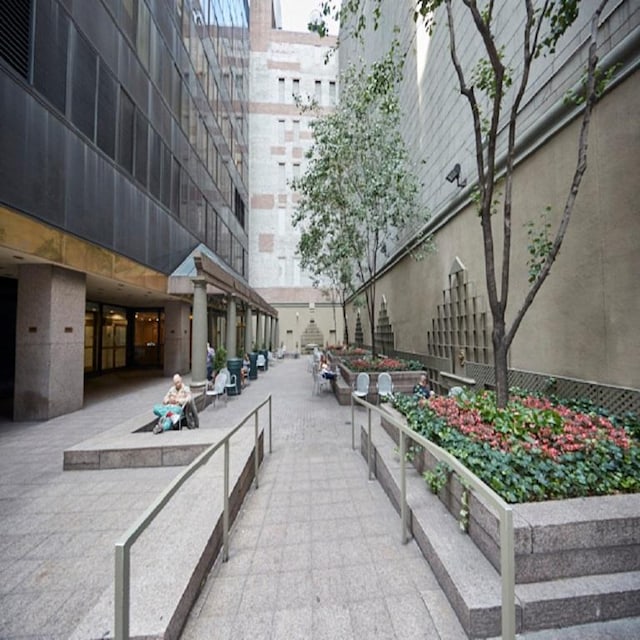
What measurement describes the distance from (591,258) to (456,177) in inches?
193

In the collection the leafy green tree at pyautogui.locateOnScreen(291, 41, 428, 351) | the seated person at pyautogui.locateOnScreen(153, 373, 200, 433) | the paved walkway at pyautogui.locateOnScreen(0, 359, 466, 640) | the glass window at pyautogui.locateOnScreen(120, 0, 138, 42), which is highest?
the glass window at pyautogui.locateOnScreen(120, 0, 138, 42)

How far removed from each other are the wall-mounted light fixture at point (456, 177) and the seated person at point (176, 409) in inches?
314

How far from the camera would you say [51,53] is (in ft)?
23.3

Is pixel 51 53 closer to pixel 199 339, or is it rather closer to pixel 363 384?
pixel 199 339

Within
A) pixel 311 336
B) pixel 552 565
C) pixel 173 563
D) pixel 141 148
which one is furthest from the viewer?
pixel 311 336

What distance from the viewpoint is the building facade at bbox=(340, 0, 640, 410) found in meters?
4.41

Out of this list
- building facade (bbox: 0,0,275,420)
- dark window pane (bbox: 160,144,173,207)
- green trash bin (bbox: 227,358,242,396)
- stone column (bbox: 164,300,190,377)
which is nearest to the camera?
building facade (bbox: 0,0,275,420)

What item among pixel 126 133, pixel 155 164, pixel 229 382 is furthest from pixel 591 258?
pixel 155 164

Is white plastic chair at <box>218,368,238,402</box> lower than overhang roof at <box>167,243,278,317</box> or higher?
lower

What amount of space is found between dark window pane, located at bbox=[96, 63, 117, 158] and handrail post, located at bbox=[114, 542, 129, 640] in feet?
33.1

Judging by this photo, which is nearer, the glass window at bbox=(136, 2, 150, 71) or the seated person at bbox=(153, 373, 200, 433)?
the seated person at bbox=(153, 373, 200, 433)

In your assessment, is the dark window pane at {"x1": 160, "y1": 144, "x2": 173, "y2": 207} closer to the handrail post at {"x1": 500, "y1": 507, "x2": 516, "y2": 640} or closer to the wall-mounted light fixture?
the wall-mounted light fixture

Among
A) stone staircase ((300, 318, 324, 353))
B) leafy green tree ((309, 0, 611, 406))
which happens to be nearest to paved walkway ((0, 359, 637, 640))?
leafy green tree ((309, 0, 611, 406))

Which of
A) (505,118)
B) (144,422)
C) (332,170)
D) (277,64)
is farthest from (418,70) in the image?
(277,64)
